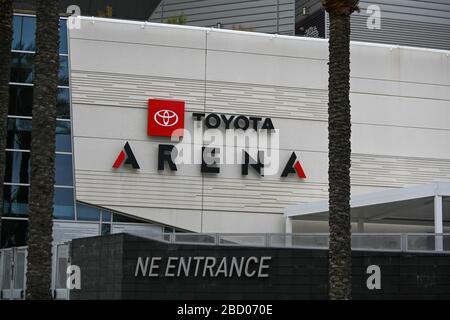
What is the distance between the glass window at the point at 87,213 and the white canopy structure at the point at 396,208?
7.08m

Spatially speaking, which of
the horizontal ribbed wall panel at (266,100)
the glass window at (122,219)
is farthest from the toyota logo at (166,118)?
the glass window at (122,219)

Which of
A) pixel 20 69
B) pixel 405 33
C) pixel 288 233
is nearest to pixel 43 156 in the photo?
pixel 288 233

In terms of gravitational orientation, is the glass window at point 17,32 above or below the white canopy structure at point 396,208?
above

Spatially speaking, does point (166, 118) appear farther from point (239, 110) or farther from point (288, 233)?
point (288, 233)

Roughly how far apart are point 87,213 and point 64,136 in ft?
9.66

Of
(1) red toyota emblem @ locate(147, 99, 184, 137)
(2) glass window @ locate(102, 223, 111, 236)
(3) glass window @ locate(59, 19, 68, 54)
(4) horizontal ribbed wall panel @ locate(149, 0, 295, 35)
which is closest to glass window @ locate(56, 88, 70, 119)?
(3) glass window @ locate(59, 19, 68, 54)

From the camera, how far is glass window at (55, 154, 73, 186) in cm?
3222

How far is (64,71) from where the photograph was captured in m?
32.9

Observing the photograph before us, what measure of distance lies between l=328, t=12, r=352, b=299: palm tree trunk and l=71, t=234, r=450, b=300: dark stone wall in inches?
179

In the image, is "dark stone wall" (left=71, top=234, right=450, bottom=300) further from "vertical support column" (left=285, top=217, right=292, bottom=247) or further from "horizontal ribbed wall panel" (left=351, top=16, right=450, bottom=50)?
"horizontal ribbed wall panel" (left=351, top=16, right=450, bottom=50)

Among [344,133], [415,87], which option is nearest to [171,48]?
[415,87]

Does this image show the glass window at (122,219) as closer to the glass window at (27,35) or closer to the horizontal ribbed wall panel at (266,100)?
the horizontal ribbed wall panel at (266,100)

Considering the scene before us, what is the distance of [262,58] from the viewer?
34.6 meters

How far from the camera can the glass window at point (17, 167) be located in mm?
32500
